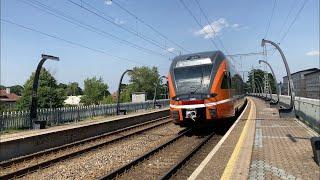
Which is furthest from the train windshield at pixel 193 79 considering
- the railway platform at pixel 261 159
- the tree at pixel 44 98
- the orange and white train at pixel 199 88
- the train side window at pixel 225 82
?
the tree at pixel 44 98

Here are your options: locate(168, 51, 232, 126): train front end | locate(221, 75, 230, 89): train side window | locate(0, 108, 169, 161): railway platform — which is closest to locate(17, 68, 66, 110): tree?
locate(0, 108, 169, 161): railway platform

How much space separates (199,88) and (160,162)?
16.6 ft

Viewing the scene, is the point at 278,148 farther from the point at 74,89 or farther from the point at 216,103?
the point at 74,89

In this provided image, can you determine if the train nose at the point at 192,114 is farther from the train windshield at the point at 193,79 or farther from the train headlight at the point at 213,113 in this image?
the train windshield at the point at 193,79

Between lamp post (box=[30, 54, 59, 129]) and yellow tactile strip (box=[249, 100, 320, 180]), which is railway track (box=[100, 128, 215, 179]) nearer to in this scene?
yellow tactile strip (box=[249, 100, 320, 180])

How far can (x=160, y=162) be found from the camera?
1091cm

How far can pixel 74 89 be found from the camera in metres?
179

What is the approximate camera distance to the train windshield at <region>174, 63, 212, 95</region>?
50.0 ft

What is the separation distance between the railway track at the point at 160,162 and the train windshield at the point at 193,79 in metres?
1.95

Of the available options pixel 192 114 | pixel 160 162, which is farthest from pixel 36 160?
pixel 192 114

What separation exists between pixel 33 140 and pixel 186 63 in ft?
22.5

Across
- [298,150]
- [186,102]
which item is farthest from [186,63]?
[298,150]

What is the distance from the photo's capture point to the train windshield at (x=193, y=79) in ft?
50.0

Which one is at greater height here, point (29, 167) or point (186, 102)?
point (186, 102)
